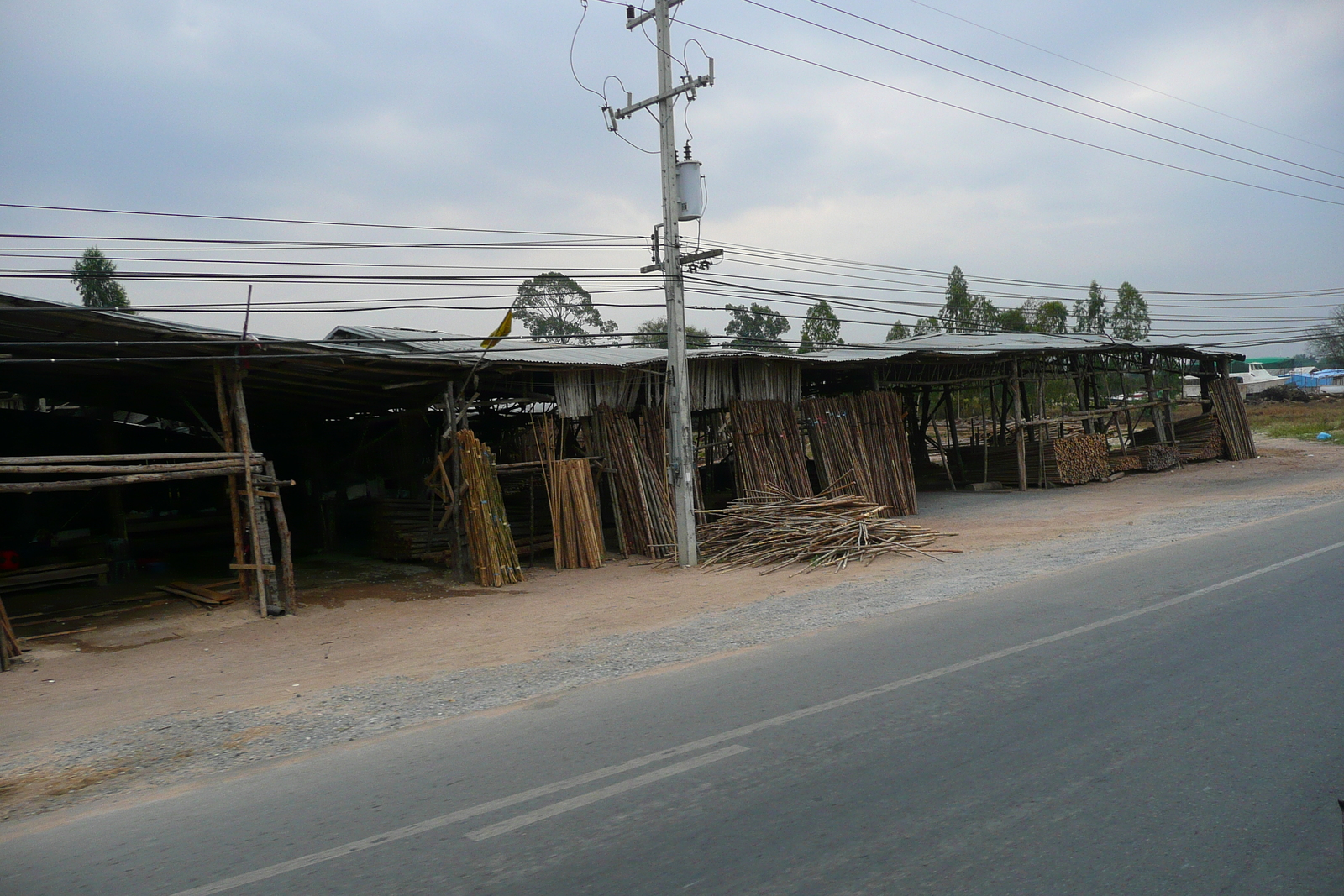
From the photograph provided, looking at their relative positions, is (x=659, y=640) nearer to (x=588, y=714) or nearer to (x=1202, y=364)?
(x=588, y=714)

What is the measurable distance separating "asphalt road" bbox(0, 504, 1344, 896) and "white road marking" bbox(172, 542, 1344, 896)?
0.7 inches

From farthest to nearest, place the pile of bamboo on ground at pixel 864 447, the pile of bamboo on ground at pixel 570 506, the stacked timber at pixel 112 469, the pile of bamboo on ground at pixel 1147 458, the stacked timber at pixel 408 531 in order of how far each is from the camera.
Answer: the pile of bamboo on ground at pixel 1147 458 → the pile of bamboo on ground at pixel 864 447 → the stacked timber at pixel 408 531 → the pile of bamboo on ground at pixel 570 506 → the stacked timber at pixel 112 469

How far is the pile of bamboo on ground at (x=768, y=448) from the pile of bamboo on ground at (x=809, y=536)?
225cm

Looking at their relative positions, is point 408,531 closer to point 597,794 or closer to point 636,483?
point 636,483

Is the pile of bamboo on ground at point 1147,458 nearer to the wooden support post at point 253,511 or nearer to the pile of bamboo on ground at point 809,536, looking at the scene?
the pile of bamboo on ground at point 809,536

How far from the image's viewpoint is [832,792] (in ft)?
13.3

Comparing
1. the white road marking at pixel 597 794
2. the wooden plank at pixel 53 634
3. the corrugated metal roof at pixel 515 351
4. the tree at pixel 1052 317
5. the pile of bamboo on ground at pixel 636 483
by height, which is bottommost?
the white road marking at pixel 597 794

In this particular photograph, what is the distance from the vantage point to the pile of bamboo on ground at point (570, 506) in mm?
14766

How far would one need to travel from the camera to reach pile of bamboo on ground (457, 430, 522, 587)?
44.1ft

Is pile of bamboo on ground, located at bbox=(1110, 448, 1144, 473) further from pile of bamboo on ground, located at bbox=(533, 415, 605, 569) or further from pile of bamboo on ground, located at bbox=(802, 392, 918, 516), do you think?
pile of bamboo on ground, located at bbox=(533, 415, 605, 569)

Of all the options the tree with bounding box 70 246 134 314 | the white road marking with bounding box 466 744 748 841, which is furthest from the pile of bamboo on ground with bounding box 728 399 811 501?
the tree with bounding box 70 246 134 314

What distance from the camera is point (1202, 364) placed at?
2784cm

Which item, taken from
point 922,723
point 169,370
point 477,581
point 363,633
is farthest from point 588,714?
point 169,370

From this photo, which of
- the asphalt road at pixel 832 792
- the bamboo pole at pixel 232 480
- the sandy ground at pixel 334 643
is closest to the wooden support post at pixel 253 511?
the bamboo pole at pixel 232 480
